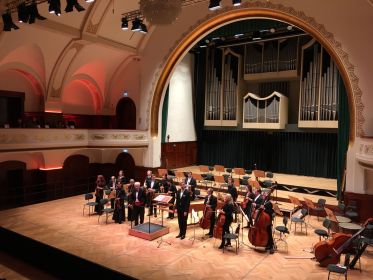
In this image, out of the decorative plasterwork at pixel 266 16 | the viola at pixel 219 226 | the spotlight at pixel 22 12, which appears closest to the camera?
the viola at pixel 219 226

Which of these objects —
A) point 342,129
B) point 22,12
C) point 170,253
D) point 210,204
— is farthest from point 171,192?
point 22,12

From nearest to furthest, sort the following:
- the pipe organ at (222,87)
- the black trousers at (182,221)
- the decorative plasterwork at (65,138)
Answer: the black trousers at (182,221)
the decorative plasterwork at (65,138)
the pipe organ at (222,87)

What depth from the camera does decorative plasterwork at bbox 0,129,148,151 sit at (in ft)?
37.4

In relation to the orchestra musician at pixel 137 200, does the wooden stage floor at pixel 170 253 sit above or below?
below

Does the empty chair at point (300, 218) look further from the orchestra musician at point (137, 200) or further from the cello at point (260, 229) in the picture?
the orchestra musician at point (137, 200)

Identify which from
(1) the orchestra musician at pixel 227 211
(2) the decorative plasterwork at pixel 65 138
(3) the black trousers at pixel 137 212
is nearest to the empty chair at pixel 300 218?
(1) the orchestra musician at pixel 227 211

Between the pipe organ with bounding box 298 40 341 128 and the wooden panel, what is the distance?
5.92m

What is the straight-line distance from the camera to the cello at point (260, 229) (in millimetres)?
7608

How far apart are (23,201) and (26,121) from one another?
123 inches

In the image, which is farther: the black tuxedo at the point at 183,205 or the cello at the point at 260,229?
the black tuxedo at the point at 183,205

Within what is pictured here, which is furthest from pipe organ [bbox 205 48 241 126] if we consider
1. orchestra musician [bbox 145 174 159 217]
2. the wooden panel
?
orchestra musician [bbox 145 174 159 217]

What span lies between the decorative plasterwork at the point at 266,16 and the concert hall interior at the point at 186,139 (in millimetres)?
43

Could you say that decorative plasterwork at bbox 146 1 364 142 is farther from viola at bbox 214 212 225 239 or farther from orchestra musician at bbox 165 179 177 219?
viola at bbox 214 212 225 239

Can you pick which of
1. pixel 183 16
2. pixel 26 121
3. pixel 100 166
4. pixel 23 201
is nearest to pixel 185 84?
pixel 183 16
